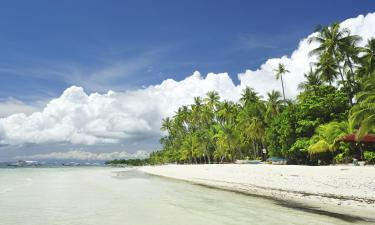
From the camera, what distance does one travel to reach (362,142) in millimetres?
33281

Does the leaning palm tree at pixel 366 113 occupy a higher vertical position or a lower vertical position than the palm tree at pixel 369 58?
lower

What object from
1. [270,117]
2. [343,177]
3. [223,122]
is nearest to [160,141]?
[223,122]

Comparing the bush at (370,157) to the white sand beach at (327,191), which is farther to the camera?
the bush at (370,157)

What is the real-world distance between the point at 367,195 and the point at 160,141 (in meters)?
120

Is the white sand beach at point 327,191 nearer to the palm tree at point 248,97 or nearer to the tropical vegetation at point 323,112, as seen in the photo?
the tropical vegetation at point 323,112

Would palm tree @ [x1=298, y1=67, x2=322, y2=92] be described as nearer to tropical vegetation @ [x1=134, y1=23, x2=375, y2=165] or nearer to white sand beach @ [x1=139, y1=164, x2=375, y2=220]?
tropical vegetation @ [x1=134, y1=23, x2=375, y2=165]

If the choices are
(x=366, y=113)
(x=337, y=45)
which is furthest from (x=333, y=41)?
(x=366, y=113)

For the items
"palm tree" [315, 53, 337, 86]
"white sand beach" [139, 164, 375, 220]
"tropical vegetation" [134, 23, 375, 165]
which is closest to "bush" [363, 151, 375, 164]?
"tropical vegetation" [134, 23, 375, 165]

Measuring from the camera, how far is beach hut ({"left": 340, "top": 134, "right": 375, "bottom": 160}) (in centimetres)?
3192

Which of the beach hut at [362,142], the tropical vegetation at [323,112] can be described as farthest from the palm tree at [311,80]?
the beach hut at [362,142]

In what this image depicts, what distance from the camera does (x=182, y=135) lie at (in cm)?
10506

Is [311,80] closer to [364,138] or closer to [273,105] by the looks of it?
[273,105]

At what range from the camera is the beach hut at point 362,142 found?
31922mm

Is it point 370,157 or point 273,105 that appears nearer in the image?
point 370,157
